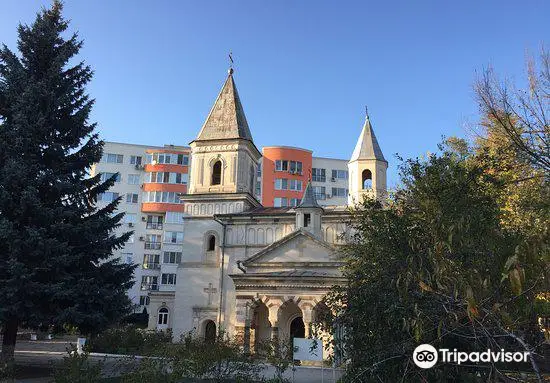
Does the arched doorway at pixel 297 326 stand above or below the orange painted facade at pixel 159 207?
below

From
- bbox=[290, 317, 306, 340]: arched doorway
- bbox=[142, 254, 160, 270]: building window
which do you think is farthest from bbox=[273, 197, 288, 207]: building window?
bbox=[290, 317, 306, 340]: arched doorway

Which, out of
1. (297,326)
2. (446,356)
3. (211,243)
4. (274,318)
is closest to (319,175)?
(211,243)

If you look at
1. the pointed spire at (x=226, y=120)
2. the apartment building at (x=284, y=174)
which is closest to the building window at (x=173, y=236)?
the apartment building at (x=284, y=174)

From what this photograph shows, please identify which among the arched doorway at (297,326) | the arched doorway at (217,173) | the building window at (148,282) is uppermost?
the arched doorway at (217,173)

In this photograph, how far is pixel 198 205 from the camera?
33.6 m

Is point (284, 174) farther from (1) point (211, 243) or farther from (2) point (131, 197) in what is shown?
(1) point (211, 243)

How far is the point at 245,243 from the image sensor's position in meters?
31.8

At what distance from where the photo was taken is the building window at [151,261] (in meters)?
51.7

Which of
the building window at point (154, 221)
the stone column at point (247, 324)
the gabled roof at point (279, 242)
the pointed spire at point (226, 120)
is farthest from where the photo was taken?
the building window at point (154, 221)

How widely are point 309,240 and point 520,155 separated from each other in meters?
16.2

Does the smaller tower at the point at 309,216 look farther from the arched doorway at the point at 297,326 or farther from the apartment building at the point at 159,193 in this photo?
the apartment building at the point at 159,193

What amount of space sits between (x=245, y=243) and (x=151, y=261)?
2339cm

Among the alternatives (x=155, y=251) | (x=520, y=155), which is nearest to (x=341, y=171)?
(x=155, y=251)

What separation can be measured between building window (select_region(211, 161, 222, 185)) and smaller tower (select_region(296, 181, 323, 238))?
6936mm
